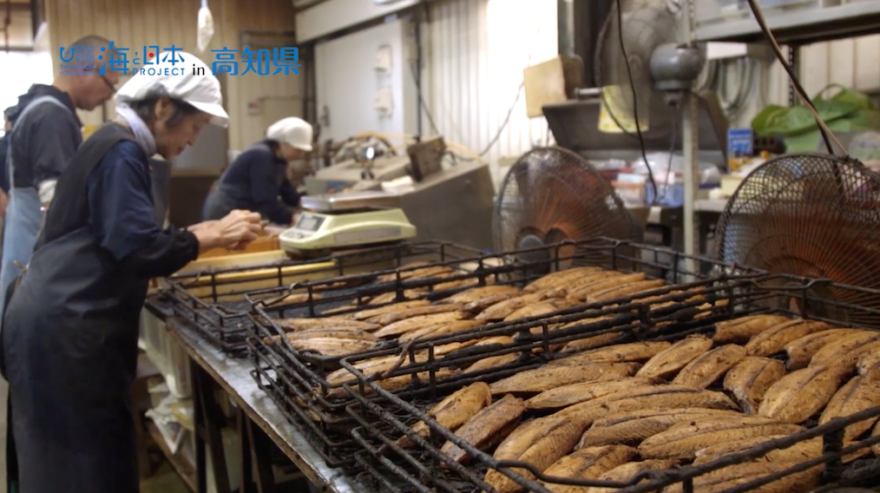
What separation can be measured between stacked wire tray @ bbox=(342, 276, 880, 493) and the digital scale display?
1.69 meters

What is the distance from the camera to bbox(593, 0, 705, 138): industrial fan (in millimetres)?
2738

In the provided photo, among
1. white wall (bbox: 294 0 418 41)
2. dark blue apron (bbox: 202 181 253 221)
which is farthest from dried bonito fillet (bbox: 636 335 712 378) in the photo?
white wall (bbox: 294 0 418 41)

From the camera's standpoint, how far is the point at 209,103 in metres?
2.47

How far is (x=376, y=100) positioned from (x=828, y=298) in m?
5.13

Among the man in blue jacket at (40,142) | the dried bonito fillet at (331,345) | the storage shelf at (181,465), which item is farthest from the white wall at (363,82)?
the dried bonito fillet at (331,345)

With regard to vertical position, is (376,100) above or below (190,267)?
above

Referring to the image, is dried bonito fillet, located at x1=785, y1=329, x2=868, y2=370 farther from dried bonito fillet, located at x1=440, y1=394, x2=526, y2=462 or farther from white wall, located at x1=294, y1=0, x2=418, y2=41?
white wall, located at x1=294, y1=0, x2=418, y2=41

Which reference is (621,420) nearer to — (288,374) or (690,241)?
(288,374)

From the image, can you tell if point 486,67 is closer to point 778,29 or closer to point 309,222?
point 309,222

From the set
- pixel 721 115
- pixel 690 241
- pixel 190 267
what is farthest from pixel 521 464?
pixel 721 115

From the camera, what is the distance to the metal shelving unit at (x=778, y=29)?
233 cm

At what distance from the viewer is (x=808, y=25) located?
2.44m

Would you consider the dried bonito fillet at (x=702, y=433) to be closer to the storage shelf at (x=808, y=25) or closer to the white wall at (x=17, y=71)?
the storage shelf at (x=808, y=25)

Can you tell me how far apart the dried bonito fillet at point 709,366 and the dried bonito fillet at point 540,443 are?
0.34 metres
